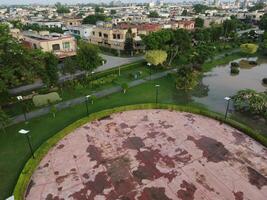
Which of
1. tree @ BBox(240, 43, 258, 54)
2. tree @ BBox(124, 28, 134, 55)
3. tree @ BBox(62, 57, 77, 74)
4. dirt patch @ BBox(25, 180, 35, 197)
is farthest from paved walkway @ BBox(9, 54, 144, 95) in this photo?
tree @ BBox(240, 43, 258, 54)

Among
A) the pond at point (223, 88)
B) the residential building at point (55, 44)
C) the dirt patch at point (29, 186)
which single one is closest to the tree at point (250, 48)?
the pond at point (223, 88)

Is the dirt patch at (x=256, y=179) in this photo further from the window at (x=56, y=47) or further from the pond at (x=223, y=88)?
the window at (x=56, y=47)

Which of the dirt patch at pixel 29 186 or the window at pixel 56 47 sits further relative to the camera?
the window at pixel 56 47

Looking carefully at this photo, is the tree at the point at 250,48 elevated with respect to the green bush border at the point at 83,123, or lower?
elevated

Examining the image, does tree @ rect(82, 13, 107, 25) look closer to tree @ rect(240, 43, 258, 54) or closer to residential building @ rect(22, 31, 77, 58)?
residential building @ rect(22, 31, 77, 58)

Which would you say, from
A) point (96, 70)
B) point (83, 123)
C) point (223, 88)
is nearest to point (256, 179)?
point (83, 123)

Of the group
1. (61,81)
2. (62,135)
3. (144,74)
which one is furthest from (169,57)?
(62,135)

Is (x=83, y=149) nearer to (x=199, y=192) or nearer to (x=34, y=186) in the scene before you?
(x=34, y=186)
